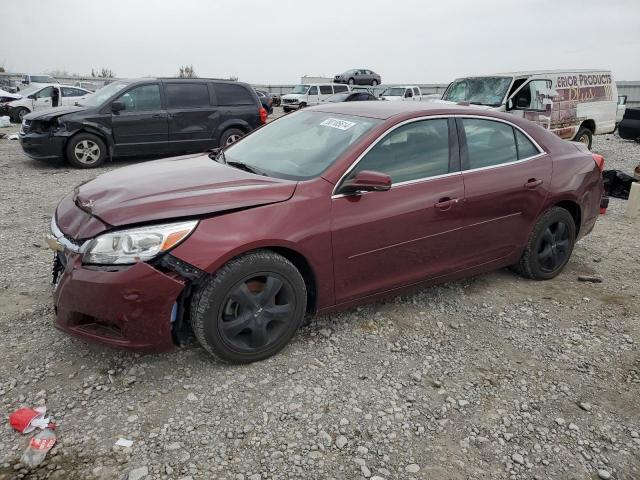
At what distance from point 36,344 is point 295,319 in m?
1.68

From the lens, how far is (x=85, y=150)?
31.0ft

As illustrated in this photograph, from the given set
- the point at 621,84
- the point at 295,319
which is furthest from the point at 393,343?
the point at 621,84

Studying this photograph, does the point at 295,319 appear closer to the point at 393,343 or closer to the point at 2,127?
the point at 393,343

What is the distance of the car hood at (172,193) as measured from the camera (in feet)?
9.30

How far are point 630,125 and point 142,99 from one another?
507 inches

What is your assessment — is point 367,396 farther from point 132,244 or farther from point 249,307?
point 132,244

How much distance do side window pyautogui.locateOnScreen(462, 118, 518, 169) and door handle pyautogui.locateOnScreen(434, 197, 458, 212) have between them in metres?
0.35

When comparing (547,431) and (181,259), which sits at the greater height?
(181,259)

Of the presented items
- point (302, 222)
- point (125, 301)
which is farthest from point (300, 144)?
point (125, 301)

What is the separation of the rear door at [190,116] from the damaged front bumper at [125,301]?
748 centimetres

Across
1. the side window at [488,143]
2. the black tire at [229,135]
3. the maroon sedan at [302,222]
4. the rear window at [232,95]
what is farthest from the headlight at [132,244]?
the rear window at [232,95]

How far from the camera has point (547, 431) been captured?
2.69 m

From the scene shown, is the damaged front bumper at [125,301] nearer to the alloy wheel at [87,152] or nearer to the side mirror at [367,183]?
the side mirror at [367,183]

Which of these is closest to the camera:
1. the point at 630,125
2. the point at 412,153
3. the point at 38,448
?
the point at 38,448
